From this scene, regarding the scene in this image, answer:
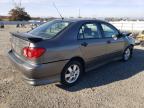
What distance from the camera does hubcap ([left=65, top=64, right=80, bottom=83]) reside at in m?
5.03

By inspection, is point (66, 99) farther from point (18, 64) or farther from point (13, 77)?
point (13, 77)

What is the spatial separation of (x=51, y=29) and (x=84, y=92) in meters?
1.78

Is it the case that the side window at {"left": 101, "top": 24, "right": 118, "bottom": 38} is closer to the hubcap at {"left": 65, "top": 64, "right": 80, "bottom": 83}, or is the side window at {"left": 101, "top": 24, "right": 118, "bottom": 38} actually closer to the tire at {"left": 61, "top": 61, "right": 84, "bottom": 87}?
the tire at {"left": 61, "top": 61, "right": 84, "bottom": 87}

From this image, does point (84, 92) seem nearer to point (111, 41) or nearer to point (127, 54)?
point (111, 41)

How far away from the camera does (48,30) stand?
17.4ft

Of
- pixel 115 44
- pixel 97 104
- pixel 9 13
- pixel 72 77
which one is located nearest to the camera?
pixel 97 104

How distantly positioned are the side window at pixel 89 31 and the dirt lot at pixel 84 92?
3.80 ft

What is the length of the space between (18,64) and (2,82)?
2.93 ft

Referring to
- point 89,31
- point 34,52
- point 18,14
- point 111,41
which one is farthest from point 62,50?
point 18,14

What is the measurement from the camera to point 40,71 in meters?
4.36

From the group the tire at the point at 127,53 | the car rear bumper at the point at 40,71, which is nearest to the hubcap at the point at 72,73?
the car rear bumper at the point at 40,71

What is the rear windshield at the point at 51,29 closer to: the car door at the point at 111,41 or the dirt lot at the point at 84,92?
the dirt lot at the point at 84,92

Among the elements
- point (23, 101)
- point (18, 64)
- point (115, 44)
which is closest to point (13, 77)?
point (18, 64)

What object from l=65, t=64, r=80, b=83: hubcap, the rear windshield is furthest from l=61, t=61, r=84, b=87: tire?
the rear windshield
